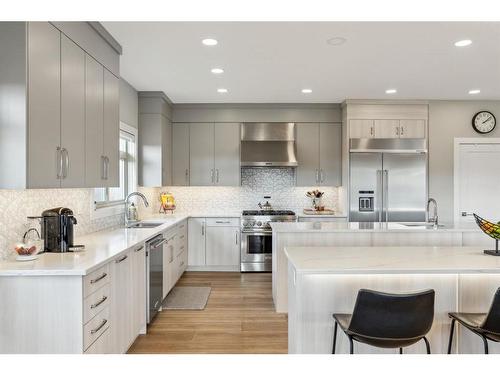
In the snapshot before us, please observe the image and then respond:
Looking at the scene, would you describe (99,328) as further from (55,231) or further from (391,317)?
(391,317)

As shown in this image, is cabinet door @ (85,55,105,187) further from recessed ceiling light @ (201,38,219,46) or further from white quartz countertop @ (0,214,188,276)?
recessed ceiling light @ (201,38,219,46)

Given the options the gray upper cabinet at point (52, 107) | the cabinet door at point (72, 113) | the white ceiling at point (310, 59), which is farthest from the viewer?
the white ceiling at point (310, 59)

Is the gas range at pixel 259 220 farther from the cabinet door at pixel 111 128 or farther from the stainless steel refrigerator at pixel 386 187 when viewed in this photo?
the cabinet door at pixel 111 128

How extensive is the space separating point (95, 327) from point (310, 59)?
2.98 metres

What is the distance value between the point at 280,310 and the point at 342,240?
3.42 ft

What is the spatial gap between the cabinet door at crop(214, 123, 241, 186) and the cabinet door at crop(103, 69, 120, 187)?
255cm

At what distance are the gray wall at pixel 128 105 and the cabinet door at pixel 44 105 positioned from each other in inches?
90.2

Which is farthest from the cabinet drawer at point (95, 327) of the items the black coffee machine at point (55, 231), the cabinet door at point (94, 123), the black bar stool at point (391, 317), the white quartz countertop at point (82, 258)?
the black bar stool at point (391, 317)

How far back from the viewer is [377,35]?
3.15 metres

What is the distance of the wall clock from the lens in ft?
18.4

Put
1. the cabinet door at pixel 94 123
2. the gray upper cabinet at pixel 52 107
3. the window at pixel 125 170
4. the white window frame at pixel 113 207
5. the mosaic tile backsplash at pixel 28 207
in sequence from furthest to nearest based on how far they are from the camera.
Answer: the window at pixel 125 170, the white window frame at pixel 113 207, the cabinet door at pixel 94 123, the mosaic tile backsplash at pixel 28 207, the gray upper cabinet at pixel 52 107

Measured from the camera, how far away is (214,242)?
5703mm

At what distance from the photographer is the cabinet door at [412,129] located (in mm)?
5562
